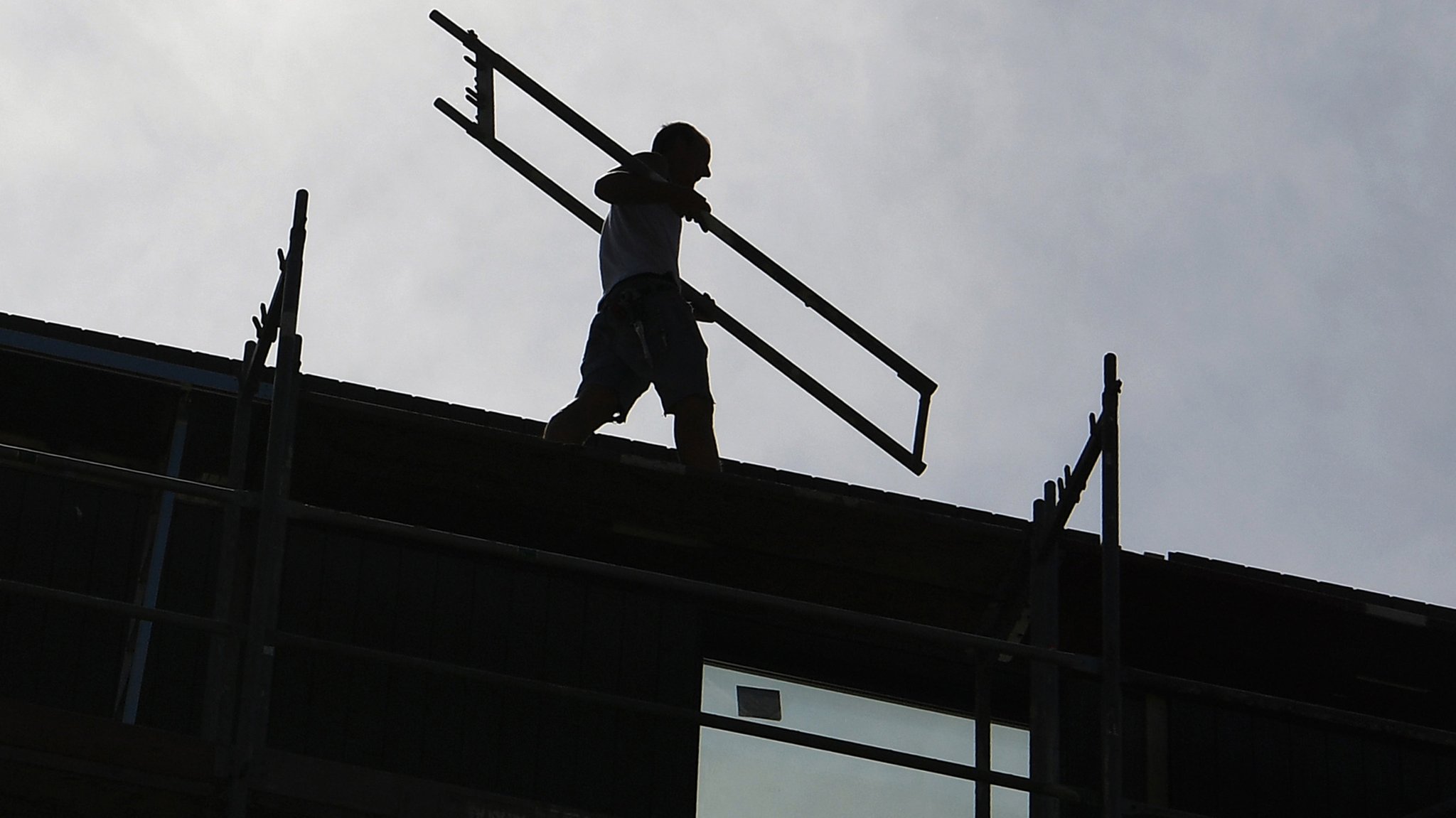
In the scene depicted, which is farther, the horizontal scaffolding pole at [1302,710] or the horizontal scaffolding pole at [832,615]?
the horizontal scaffolding pole at [1302,710]

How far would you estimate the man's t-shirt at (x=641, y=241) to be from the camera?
7.97m

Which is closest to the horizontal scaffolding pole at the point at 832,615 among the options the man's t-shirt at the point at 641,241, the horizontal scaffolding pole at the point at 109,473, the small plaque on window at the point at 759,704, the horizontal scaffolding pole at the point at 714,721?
the horizontal scaffolding pole at the point at 109,473

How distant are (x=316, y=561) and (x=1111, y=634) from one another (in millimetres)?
4974

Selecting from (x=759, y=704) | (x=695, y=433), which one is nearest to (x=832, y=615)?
(x=695, y=433)

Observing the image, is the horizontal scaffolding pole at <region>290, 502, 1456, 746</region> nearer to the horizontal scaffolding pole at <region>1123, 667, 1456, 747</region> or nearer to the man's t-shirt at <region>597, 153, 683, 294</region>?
the horizontal scaffolding pole at <region>1123, 667, 1456, 747</region>

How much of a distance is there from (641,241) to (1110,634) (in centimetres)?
258

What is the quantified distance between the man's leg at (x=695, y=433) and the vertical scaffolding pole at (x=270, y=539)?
5.40ft

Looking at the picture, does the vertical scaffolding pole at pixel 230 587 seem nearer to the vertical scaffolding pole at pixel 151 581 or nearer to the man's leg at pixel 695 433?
the vertical scaffolding pole at pixel 151 581

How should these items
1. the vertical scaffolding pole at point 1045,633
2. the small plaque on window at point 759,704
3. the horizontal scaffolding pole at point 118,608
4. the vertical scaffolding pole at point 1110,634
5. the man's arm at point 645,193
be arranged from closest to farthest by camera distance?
the horizontal scaffolding pole at point 118,608 < the vertical scaffolding pole at point 1110,634 < the vertical scaffolding pole at point 1045,633 < the man's arm at point 645,193 < the small plaque on window at point 759,704

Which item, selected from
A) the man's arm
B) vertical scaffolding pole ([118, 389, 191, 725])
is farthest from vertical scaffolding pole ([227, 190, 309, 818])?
vertical scaffolding pole ([118, 389, 191, 725])

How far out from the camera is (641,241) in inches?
315

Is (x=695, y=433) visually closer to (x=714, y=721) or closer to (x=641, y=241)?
(x=641, y=241)

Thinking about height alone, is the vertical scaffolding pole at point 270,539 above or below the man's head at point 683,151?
below

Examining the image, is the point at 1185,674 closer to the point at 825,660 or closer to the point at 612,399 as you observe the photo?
the point at 825,660
